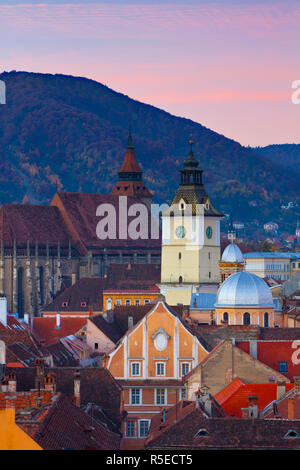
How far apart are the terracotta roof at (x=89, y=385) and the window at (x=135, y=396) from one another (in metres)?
12.1

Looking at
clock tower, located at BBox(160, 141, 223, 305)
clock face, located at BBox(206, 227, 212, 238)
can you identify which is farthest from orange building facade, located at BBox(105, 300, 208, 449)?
clock face, located at BBox(206, 227, 212, 238)

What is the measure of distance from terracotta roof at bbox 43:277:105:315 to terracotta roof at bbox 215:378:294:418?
65770mm

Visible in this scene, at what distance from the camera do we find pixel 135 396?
68.9 metres

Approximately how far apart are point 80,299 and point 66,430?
87132 mm

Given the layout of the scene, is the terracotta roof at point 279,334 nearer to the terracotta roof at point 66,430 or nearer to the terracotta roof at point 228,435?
the terracotta roof at point 66,430

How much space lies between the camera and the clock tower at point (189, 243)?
123 metres

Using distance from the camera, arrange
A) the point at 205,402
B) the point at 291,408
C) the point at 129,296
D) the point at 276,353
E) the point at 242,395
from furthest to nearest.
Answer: the point at 129,296 → the point at 276,353 → the point at 242,395 → the point at 291,408 → the point at 205,402

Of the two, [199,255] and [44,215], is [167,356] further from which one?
[44,215]

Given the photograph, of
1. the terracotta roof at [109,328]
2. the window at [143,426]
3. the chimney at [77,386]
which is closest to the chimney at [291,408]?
the chimney at [77,386]

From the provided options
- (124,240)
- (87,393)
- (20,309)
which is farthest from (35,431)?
(124,240)

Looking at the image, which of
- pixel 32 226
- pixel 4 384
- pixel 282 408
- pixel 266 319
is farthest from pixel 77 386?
pixel 32 226

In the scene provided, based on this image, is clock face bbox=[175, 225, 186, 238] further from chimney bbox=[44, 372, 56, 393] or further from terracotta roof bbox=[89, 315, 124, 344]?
chimney bbox=[44, 372, 56, 393]

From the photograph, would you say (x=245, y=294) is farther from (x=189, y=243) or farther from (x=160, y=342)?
(x=189, y=243)

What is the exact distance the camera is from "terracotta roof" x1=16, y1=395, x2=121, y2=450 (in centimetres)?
3628
